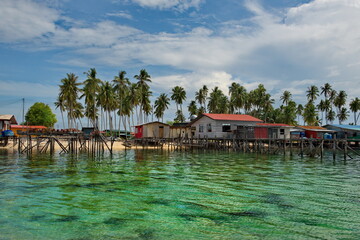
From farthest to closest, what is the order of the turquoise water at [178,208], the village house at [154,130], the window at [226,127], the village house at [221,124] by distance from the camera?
1. the village house at [154,130]
2. the window at [226,127]
3. the village house at [221,124]
4. the turquoise water at [178,208]

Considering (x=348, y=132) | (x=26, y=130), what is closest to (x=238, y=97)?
(x=348, y=132)

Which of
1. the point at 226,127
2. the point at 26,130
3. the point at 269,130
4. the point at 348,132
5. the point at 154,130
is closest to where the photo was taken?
the point at 226,127

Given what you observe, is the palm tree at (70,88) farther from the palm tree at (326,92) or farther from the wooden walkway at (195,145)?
the palm tree at (326,92)

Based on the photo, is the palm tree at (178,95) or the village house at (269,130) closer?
the village house at (269,130)

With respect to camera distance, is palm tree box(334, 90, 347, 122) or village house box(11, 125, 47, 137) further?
palm tree box(334, 90, 347, 122)

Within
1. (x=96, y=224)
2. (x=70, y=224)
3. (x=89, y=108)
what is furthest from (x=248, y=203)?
(x=89, y=108)

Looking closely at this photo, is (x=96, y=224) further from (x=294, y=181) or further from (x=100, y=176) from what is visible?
(x=294, y=181)

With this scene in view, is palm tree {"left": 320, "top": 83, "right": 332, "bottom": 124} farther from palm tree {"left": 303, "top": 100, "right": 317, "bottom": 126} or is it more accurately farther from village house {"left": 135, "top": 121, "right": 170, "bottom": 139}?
village house {"left": 135, "top": 121, "right": 170, "bottom": 139}

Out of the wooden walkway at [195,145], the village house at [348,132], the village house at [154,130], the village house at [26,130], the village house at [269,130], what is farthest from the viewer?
the village house at [348,132]

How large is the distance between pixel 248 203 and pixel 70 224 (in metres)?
6.90

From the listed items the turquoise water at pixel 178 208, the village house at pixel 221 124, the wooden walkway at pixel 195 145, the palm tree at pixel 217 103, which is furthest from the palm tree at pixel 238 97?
the turquoise water at pixel 178 208

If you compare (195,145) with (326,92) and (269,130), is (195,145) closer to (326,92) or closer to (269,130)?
(269,130)

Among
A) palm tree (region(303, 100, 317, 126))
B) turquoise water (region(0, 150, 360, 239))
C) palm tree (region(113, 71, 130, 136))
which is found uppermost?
palm tree (region(113, 71, 130, 136))

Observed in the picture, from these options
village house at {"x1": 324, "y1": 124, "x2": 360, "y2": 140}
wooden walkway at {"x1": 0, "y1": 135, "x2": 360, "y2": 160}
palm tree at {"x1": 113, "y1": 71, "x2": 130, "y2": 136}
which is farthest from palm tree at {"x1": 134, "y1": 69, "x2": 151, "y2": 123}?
village house at {"x1": 324, "y1": 124, "x2": 360, "y2": 140}
